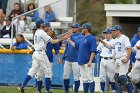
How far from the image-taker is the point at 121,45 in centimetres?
1991

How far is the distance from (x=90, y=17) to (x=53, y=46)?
4980 millimetres

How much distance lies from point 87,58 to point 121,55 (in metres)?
0.99

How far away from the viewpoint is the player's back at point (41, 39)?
67.5 ft

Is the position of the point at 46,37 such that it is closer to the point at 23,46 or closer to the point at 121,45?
the point at 121,45

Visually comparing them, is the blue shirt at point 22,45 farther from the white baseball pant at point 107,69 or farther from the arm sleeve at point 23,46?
the white baseball pant at point 107,69

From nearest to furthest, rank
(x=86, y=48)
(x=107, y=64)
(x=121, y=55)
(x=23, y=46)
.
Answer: (x=121, y=55) < (x=86, y=48) < (x=107, y=64) < (x=23, y=46)

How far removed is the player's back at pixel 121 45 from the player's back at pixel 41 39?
208cm

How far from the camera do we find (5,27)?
2647cm

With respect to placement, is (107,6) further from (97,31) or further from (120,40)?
(120,40)

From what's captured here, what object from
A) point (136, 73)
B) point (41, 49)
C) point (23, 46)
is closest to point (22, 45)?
point (23, 46)

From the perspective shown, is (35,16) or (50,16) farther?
(50,16)

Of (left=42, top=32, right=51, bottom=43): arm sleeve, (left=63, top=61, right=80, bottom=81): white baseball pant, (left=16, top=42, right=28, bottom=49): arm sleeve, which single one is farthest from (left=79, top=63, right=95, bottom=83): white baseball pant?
(left=16, top=42, right=28, bottom=49): arm sleeve

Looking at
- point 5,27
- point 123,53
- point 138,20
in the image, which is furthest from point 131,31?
point 123,53

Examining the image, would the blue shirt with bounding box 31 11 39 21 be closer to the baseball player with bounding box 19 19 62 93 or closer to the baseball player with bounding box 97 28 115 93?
the baseball player with bounding box 97 28 115 93
